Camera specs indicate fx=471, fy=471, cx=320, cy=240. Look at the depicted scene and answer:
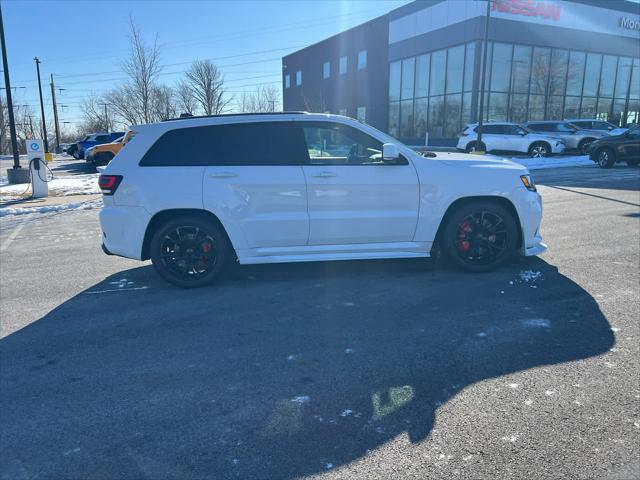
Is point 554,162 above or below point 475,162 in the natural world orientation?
below

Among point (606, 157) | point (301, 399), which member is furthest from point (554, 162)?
point (301, 399)

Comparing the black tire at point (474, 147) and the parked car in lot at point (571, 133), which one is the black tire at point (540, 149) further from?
the black tire at point (474, 147)

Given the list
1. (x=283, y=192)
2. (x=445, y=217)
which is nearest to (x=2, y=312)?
(x=283, y=192)

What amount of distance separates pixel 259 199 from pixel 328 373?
2.30 m

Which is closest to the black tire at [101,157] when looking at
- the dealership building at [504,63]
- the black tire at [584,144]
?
the dealership building at [504,63]

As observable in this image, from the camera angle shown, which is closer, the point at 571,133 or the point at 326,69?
the point at 571,133

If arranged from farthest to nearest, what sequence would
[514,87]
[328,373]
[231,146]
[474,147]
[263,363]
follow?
[514,87]
[474,147]
[231,146]
[263,363]
[328,373]

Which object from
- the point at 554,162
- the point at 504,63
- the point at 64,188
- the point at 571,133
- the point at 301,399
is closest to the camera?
the point at 301,399

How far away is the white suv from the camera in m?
5.01

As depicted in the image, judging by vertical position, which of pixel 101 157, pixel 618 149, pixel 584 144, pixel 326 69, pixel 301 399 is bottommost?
pixel 301 399

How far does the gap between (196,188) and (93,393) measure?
2.42m

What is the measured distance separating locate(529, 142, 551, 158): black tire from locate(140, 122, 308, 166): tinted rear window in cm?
2021

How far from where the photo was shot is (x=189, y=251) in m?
5.20

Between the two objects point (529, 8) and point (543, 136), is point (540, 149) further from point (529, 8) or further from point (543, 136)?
point (529, 8)
